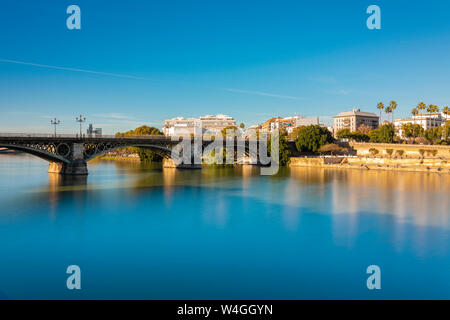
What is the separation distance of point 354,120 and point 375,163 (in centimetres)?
7748

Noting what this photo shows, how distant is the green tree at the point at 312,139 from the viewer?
2928 inches

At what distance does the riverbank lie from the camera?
183 ft

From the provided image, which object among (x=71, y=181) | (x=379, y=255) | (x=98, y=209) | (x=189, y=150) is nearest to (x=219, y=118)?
(x=189, y=150)

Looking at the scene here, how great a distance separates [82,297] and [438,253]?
13.4 m

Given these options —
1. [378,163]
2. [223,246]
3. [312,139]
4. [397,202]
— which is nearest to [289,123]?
[312,139]

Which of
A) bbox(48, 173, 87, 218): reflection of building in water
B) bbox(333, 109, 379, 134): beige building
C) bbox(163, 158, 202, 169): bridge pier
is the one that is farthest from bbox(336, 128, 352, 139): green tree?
bbox(48, 173, 87, 218): reflection of building in water

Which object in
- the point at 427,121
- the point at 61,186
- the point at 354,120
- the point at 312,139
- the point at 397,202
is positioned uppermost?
the point at 354,120

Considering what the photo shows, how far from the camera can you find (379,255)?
14.5 meters

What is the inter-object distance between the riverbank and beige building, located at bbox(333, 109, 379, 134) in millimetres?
70588

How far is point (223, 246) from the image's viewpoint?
1555 cm

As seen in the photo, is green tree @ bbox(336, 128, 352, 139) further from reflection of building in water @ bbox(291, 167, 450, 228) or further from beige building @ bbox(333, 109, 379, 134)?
reflection of building in water @ bbox(291, 167, 450, 228)

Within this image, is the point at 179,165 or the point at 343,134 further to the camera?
the point at 343,134

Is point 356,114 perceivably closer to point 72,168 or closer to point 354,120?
point 354,120
